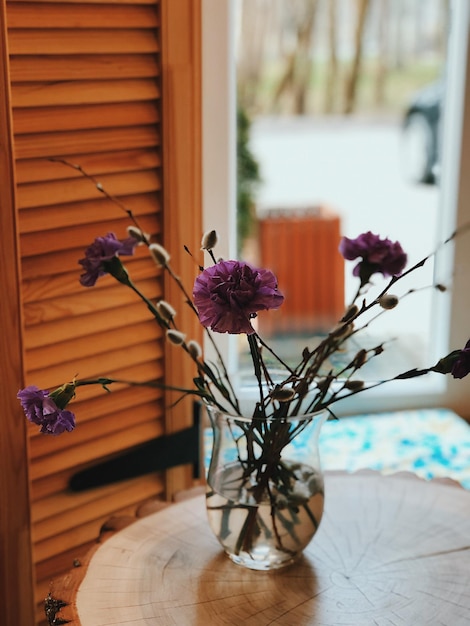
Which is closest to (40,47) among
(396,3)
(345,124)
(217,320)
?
(217,320)

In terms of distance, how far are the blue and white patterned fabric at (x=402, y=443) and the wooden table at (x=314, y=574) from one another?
43cm

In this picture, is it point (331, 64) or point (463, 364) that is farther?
point (331, 64)

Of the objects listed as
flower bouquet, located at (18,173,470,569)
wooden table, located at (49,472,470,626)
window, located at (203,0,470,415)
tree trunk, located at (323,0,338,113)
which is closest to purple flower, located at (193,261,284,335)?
flower bouquet, located at (18,173,470,569)

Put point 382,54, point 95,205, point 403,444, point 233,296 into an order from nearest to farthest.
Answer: point 233,296, point 95,205, point 403,444, point 382,54

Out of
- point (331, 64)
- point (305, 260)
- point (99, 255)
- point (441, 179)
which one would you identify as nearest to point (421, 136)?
point (331, 64)

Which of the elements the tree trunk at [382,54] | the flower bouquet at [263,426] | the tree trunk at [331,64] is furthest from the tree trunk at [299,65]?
the flower bouquet at [263,426]

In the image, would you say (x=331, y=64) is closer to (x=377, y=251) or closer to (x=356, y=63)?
(x=356, y=63)

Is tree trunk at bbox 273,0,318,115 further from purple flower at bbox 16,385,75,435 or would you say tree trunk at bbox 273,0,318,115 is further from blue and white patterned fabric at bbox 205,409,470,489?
purple flower at bbox 16,385,75,435

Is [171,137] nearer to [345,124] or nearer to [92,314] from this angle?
[92,314]

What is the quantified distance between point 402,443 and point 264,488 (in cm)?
82

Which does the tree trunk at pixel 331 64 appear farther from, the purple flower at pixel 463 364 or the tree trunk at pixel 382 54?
the purple flower at pixel 463 364

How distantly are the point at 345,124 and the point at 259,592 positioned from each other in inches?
151

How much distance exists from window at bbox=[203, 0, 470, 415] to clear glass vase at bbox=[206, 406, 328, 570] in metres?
0.61

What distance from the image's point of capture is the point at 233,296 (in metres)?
0.98
